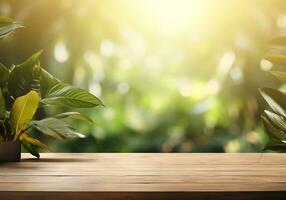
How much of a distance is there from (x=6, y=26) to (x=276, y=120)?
537mm

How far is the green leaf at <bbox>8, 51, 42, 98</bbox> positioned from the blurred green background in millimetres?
77

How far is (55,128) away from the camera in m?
1.13

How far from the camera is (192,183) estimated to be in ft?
2.69

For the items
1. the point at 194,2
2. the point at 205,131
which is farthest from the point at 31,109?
the point at 205,131

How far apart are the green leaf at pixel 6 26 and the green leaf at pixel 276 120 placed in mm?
484

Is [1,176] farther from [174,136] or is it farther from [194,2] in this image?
[174,136]

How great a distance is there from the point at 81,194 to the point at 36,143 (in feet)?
1.48

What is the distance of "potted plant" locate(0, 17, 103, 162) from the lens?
1.13m

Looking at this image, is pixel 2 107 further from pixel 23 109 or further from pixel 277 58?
pixel 277 58

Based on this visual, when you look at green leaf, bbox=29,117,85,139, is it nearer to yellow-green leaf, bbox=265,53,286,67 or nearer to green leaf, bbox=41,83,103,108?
green leaf, bbox=41,83,103,108

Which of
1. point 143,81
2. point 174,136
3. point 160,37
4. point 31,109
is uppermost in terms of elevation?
point 31,109

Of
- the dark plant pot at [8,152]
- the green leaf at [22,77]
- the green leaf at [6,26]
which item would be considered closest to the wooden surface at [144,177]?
the dark plant pot at [8,152]

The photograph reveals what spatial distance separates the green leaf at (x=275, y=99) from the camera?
A: 1.00 meters

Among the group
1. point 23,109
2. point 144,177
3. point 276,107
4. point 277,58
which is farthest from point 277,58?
point 23,109
